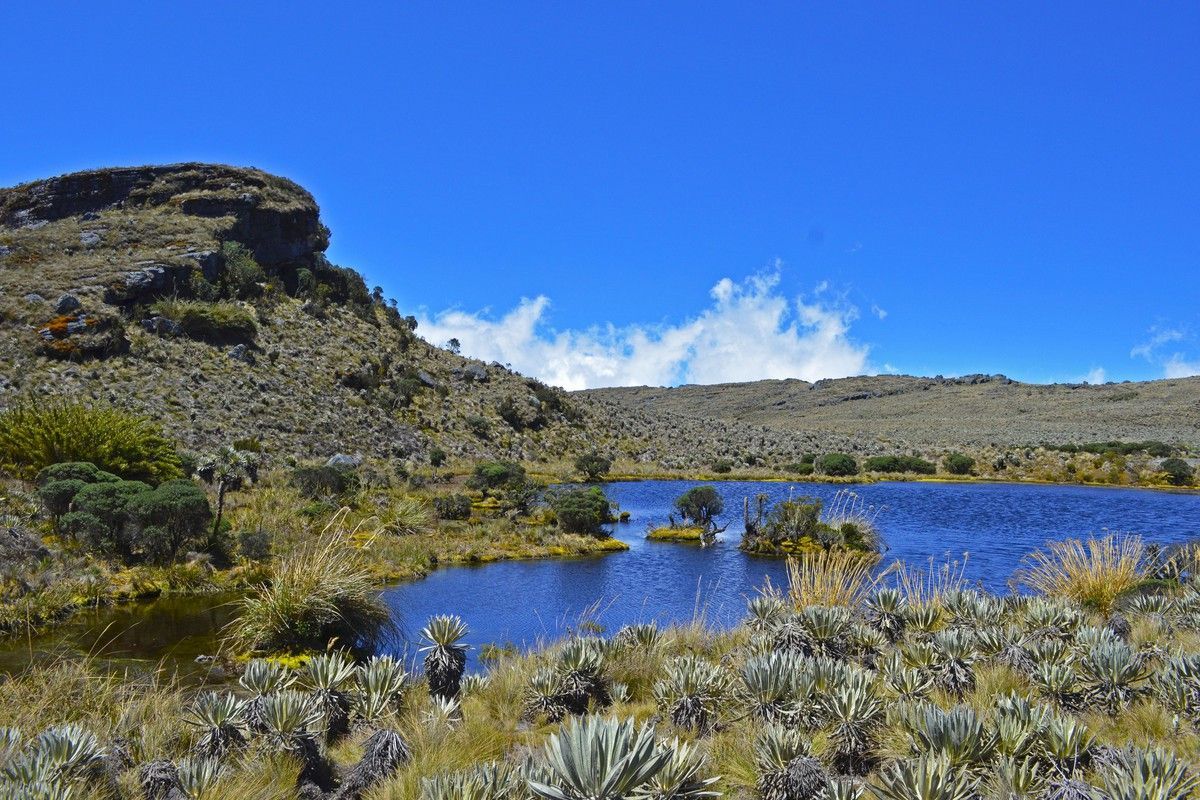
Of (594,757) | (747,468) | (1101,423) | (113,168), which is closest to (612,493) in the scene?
(747,468)

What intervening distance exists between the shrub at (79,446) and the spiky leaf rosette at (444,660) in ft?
50.8

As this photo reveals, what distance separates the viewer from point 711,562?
21656 mm

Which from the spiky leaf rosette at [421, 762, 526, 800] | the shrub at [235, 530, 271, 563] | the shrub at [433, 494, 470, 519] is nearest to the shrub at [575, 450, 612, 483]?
the shrub at [433, 494, 470, 519]

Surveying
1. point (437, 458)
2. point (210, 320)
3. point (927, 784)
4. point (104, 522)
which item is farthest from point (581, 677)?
point (210, 320)

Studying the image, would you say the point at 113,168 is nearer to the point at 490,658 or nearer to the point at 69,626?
the point at 69,626

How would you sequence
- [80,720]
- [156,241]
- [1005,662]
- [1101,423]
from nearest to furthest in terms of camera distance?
[80,720]
[1005,662]
[156,241]
[1101,423]

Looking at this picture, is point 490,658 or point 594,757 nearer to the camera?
point 594,757

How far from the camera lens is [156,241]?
4403 cm

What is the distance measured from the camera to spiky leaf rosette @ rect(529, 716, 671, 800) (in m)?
4.07

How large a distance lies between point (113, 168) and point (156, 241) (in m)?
11.6

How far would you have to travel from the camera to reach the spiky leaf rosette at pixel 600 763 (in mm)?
4066

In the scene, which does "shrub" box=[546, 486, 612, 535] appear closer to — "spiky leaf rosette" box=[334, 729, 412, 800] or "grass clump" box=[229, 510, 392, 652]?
"grass clump" box=[229, 510, 392, 652]

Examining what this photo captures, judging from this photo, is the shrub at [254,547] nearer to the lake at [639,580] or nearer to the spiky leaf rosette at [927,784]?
the lake at [639,580]

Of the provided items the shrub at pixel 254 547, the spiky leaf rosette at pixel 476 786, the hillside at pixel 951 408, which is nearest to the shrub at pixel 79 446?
the shrub at pixel 254 547
